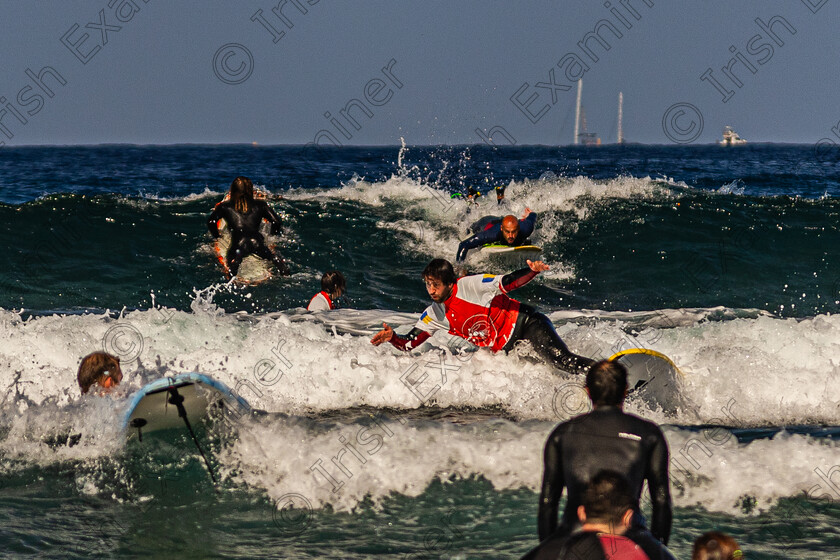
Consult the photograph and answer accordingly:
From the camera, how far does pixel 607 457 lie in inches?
133

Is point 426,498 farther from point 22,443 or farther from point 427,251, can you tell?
point 427,251

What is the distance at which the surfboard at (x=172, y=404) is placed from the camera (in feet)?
18.8

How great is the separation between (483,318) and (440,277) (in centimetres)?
76

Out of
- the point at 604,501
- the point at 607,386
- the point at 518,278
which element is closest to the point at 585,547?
the point at 604,501

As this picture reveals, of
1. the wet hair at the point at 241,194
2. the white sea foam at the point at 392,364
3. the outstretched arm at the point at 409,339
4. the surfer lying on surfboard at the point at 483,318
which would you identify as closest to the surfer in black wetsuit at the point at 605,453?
the surfer lying on surfboard at the point at 483,318

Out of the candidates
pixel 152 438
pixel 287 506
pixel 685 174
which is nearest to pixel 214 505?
pixel 287 506

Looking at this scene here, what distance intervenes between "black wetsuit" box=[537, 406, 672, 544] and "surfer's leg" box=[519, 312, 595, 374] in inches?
131

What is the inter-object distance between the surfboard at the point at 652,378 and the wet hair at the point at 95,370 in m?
4.11

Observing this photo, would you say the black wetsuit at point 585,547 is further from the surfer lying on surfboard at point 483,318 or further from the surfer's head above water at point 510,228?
the surfer's head above water at point 510,228

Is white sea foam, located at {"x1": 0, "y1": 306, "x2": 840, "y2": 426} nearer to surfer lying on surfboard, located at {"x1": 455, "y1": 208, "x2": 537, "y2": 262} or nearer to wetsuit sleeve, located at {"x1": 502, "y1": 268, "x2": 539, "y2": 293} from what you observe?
wetsuit sleeve, located at {"x1": 502, "y1": 268, "x2": 539, "y2": 293}

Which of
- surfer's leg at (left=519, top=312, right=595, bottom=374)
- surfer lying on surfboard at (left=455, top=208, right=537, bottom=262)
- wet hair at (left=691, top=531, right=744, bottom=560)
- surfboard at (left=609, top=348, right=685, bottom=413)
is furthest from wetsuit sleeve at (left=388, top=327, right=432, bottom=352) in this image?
surfer lying on surfboard at (left=455, top=208, right=537, bottom=262)

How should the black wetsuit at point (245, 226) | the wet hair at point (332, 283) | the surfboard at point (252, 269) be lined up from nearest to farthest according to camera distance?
1. the wet hair at point (332, 283)
2. the black wetsuit at point (245, 226)
3. the surfboard at point (252, 269)

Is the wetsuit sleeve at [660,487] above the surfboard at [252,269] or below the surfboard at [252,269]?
below

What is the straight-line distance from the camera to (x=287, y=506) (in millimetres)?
5305
